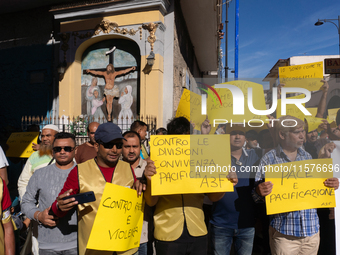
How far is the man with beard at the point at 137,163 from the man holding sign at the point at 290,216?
1.08 metres

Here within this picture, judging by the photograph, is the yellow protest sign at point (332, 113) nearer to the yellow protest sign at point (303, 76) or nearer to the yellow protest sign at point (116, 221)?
the yellow protest sign at point (303, 76)

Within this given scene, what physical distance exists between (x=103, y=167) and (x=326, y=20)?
1916 cm

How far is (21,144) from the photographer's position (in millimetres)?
4684

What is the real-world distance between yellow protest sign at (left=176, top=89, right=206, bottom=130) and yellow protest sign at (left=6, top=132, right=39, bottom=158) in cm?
300

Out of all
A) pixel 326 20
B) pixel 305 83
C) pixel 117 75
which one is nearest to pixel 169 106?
pixel 117 75

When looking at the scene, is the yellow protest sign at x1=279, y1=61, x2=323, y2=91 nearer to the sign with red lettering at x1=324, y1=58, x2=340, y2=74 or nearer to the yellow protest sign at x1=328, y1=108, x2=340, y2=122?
the yellow protest sign at x1=328, y1=108, x2=340, y2=122

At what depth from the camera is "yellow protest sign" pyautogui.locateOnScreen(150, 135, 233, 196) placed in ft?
7.02

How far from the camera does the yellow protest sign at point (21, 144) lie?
4.57m

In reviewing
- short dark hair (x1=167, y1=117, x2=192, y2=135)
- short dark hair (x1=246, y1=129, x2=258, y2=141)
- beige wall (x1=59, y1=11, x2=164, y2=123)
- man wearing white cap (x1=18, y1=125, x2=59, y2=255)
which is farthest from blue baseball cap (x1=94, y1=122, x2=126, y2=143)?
beige wall (x1=59, y1=11, x2=164, y2=123)

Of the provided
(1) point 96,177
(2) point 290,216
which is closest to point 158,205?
(1) point 96,177

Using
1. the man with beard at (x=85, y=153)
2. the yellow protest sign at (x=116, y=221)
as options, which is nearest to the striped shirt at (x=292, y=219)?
the yellow protest sign at (x=116, y=221)

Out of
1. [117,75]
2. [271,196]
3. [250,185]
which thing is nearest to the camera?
[271,196]

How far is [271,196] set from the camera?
218 centimetres

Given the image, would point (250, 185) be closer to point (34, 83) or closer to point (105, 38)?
point (105, 38)
